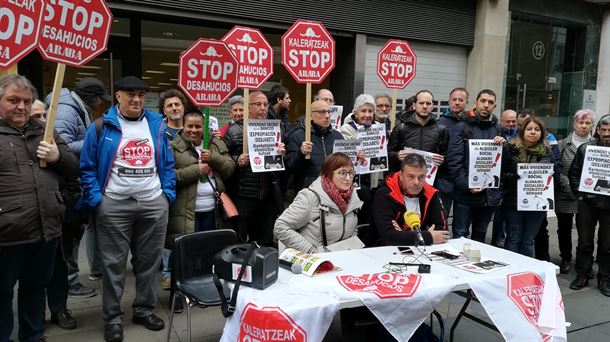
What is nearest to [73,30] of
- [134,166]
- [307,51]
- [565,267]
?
[134,166]

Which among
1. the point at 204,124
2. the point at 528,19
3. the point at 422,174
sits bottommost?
the point at 422,174

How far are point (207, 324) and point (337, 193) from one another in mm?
1617

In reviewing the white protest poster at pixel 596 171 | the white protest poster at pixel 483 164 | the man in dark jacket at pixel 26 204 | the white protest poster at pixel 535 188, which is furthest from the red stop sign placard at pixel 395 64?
the man in dark jacket at pixel 26 204

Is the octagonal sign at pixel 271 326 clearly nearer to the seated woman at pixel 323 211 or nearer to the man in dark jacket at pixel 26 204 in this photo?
the seated woman at pixel 323 211

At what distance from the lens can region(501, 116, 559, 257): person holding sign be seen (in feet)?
18.2

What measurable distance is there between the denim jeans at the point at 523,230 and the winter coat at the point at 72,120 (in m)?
4.52

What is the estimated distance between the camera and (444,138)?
18.9ft

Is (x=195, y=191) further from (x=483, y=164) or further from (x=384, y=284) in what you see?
(x=483, y=164)

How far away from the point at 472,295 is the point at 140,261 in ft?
8.51

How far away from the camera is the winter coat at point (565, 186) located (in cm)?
589

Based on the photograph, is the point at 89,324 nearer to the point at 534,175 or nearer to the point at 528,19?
the point at 534,175

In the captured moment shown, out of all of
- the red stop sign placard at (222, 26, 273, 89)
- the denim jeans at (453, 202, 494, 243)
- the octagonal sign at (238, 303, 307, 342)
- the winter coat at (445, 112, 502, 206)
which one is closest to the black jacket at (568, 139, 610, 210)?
the winter coat at (445, 112, 502, 206)

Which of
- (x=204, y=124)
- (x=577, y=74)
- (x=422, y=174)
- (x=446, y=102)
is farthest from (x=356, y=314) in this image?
(x=577, y=74)

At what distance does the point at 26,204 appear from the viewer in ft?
10.7
